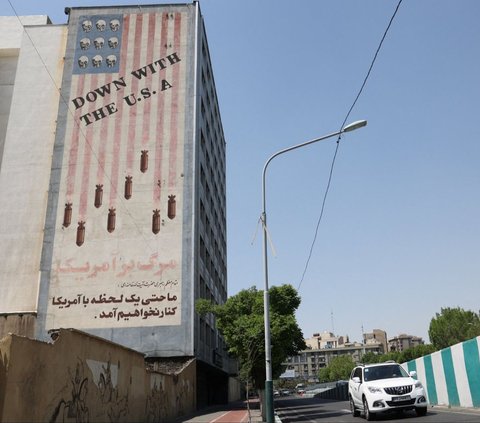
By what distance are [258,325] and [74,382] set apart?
14207 mm

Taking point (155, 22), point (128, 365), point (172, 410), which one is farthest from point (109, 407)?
point (155, 22)

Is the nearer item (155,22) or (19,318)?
(19,318)

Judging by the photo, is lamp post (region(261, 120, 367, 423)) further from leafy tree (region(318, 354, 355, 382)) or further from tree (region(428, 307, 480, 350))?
leafy tree (region(318, 354, 355, 382))

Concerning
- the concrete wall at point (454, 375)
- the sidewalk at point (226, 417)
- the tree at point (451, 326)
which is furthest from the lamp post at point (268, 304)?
the tree at point (451, 326)

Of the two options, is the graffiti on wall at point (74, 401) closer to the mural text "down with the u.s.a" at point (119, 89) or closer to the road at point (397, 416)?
the road at point (397, 416)

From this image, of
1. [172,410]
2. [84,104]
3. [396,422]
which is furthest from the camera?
[84,104]

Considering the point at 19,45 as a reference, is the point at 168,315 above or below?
below

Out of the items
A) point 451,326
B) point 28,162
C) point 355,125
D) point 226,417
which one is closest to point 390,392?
point 355,125

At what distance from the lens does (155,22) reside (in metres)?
38.9

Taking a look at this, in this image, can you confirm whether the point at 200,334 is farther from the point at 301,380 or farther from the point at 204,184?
the point at 301,380

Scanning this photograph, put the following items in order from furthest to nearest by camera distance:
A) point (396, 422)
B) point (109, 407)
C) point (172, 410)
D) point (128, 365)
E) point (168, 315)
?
point (168, 315)
point (172, 410)
point (128, 365)
point (109, 407)
point (396, 422)

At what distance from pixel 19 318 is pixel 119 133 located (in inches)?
582

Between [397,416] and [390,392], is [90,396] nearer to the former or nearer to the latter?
[390,392]

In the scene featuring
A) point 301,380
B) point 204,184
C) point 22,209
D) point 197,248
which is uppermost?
point 204,184
